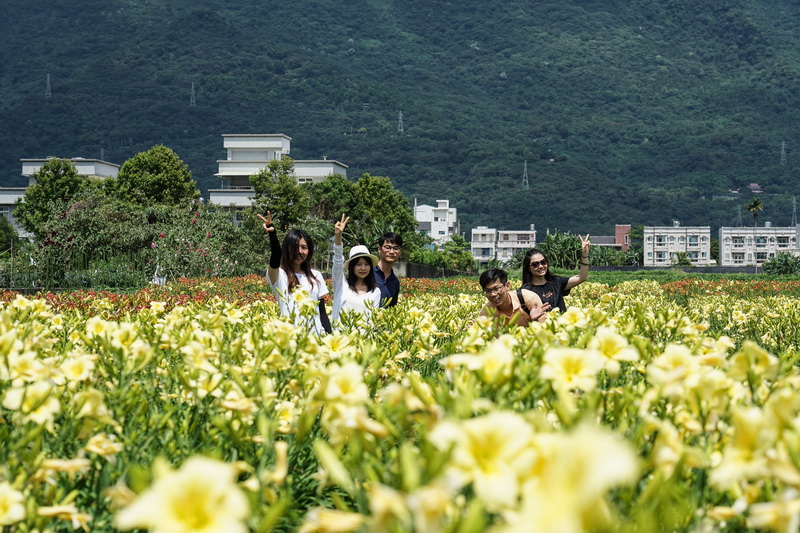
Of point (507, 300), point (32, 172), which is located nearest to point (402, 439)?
point (507, 300)

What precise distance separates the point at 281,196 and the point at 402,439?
4821 centimetres

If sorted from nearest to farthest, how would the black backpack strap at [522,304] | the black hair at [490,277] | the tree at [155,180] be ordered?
the black hair at [490,277] → the black backpack strap at [522,304] → the tree at [155,180]

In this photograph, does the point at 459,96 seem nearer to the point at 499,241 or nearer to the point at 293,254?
the point at 499,241

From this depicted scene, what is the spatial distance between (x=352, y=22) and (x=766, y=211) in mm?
103417

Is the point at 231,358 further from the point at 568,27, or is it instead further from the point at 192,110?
the point at 568,27

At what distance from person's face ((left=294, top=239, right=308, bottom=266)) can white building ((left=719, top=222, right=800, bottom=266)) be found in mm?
116917

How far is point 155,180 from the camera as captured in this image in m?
47.9

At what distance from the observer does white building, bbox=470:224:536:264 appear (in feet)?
403

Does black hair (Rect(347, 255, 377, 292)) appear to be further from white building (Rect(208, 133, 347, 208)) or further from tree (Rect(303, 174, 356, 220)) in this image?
white building (Rect(208, 133, 347, 208))

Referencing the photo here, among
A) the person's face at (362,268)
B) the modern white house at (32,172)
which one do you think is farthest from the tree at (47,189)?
the person's face at (362,268)

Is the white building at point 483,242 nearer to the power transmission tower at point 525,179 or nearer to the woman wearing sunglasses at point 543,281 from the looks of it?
the power transmission tower at point 525,179

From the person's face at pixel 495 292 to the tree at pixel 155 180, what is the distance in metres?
43.9

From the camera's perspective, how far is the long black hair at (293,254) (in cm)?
604

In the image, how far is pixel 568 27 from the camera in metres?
194
